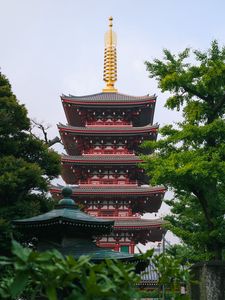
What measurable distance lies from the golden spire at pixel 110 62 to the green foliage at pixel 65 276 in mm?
35185

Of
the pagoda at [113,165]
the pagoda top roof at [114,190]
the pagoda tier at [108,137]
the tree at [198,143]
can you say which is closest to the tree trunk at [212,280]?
the tree at [198,143]

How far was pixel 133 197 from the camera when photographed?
32125 mm

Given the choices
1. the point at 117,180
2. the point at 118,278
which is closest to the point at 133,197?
the point at 117,180

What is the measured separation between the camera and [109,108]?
34.4 meters

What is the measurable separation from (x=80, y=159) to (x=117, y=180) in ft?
9.58

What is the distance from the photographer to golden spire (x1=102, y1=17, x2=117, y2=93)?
38688mm

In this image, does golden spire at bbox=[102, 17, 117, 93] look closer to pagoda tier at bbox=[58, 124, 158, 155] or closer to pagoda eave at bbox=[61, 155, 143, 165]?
pagoda tier at bbox=[58, 124, 158, 155]

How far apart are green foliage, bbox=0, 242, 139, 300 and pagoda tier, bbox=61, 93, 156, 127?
3124 centimetres

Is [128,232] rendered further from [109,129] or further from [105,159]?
[109,129]

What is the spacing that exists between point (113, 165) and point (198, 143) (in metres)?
15.2

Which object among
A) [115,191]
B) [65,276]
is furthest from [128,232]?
[65,276]

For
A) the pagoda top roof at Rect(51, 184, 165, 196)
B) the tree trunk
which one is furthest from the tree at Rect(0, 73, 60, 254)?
the pagoda top roof at Rect(51, 184, 165, 196)

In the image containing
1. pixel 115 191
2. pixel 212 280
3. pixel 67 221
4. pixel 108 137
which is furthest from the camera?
pixel 108 137

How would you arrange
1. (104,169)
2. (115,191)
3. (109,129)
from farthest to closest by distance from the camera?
(109,129)
(104,169)
(115,191)
